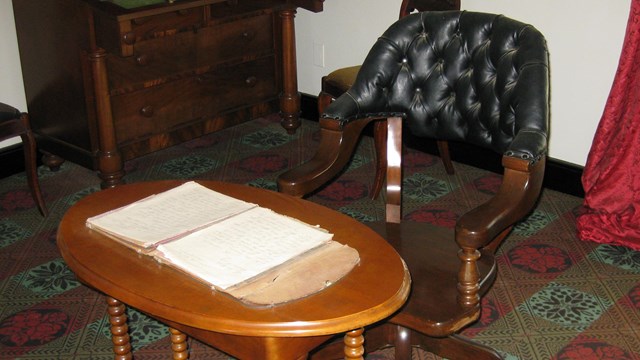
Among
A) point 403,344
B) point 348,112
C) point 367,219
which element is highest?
point 348,112

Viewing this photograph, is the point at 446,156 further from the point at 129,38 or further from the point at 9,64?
the point at 9,64

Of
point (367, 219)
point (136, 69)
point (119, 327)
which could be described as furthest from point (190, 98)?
point (119, 327)

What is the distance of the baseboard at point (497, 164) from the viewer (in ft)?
13.7

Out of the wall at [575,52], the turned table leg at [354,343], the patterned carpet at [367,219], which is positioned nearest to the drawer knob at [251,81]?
the patterned carpet at [367,219]

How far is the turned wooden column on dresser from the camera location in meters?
3.92

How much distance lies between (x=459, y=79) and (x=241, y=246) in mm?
1088

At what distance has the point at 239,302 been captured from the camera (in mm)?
1894

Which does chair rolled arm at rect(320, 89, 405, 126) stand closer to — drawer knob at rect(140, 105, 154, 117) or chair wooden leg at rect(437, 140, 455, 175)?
chair wooden leg at rect(437, 140, 455, 175)

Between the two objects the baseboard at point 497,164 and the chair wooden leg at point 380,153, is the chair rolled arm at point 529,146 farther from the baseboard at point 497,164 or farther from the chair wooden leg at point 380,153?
the baseboard at point 497,164

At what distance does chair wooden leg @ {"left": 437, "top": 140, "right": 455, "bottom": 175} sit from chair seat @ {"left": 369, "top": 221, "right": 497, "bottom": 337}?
1.61 metres

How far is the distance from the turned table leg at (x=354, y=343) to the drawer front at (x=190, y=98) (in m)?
2.40

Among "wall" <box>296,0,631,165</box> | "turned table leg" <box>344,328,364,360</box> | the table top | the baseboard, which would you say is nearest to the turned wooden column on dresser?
"wall" <box>296,0,631,165</box>

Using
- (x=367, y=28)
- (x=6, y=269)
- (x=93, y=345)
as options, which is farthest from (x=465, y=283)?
(x=367, y=28)

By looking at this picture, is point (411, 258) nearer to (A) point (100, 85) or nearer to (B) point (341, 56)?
(A) point (100, 85)
